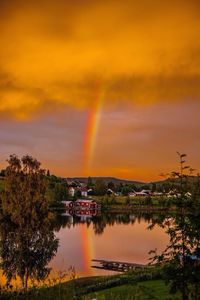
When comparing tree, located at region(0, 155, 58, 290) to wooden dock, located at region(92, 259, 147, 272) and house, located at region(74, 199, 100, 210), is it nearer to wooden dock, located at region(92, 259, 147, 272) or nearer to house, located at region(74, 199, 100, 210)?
wooden dock, located at region(92, 259, 147, 272)

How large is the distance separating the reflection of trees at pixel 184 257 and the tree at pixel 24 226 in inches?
A: 923

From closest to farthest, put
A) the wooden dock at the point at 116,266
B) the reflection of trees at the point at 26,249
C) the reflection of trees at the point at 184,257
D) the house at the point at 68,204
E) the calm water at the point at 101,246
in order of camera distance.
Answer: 1. the reflection of trees at the point at 184,257
2. the reflection of trees at the point at 26,249
3. the wooden dock at the point at 116,266
4. the calm water at the point at 101,246
5. the house at the point at 68,204

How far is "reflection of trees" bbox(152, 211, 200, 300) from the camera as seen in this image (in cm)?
705

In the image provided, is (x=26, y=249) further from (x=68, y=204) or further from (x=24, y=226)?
(x=68, y=204)

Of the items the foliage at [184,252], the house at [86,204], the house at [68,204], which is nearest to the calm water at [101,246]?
the foliage at [184,252]

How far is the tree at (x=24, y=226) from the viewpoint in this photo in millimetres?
29594

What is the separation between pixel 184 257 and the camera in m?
7.25

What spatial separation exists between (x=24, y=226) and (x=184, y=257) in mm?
24340

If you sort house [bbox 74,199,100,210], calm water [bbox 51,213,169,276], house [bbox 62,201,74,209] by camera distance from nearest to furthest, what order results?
calm water [bbox 51,213,169,276] < house [bbox 74,199,100,210] < house [bbox 62,201,74,209]

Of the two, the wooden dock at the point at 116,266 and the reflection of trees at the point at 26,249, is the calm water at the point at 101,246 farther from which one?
the reflection of trees at the point at 26,249

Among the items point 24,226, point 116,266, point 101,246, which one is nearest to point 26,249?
point 24,226

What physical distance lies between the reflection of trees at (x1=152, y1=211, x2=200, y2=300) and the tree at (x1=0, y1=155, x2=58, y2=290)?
2344 centimetres

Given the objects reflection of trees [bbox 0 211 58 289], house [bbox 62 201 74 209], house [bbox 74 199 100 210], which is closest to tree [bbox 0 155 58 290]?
reflection of trees [bbox 0 211 58 289]

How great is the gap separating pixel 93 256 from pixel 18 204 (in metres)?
30.8
